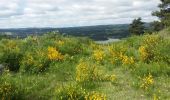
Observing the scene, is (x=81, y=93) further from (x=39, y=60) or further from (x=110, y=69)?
(x=39, y=60)

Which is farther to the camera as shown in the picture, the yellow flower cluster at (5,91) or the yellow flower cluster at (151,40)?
the yellow flower cluster at (151,40)

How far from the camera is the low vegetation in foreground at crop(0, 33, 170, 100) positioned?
12977 mm

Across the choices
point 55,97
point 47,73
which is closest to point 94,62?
point 47,73

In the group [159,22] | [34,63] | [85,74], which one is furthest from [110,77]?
[159,22]

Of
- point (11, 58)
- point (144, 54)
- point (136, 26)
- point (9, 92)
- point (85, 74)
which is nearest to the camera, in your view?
point (9, 92)

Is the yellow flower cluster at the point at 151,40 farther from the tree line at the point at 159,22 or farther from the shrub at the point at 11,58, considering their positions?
the tree line at the point at 159,22

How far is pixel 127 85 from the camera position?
1416 cm

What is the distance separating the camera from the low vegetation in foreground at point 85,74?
42.6 ft

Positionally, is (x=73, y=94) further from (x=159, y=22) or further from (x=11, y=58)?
(x=159, y=22)

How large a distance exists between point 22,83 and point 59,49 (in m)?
6.58

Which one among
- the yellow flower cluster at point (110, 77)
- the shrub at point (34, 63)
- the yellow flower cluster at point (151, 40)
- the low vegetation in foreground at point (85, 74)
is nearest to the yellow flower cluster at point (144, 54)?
the low vegetation in foreground at point (85, 74)

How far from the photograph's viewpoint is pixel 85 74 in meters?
14.8

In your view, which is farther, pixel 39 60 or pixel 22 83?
pixel 39 60

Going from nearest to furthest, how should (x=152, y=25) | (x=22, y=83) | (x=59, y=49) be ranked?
(x=22, y=83)
(x=59, y=49)
(x=152, y=25)
